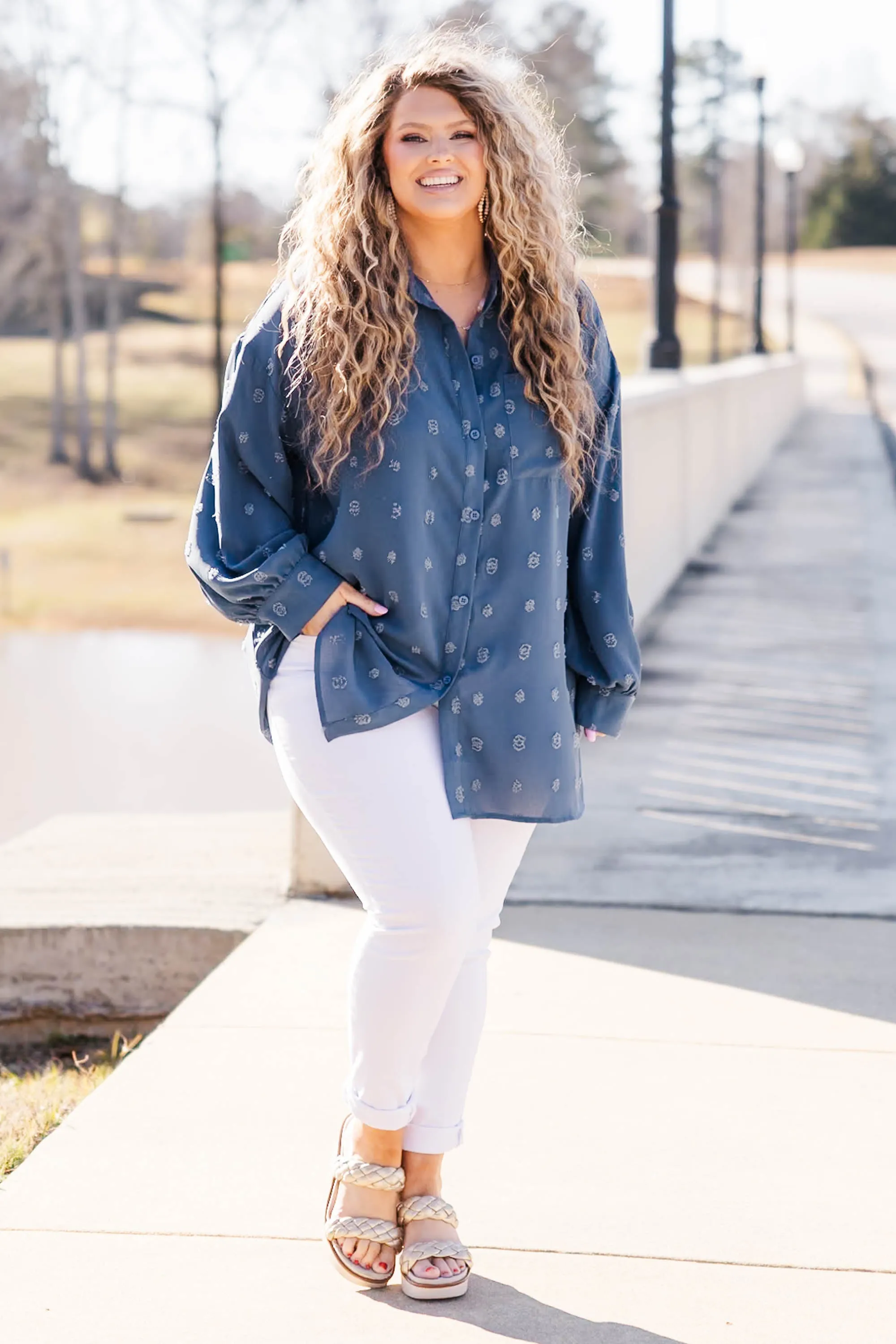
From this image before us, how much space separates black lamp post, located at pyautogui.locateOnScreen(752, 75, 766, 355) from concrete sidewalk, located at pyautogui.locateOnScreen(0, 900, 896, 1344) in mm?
28471

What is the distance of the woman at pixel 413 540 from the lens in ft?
9.27

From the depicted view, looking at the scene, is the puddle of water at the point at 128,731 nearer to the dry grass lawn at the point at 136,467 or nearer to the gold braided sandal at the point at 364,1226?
the dry grass lawn at the point at 136,467

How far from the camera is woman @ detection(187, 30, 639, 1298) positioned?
2826 mm

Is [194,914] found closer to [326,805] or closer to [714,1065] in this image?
[714,1065]

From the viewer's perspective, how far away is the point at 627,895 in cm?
526

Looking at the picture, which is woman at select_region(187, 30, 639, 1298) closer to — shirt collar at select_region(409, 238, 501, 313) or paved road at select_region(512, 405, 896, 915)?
shirt collar at select_region(409, 238, 501, 313)

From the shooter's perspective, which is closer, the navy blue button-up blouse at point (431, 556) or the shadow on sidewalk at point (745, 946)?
the navy blue button-up blouse at point (431, 556)

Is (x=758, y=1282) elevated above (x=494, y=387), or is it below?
below

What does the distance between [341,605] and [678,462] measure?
9.74 meters

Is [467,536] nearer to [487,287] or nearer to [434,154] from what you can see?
[487,287]

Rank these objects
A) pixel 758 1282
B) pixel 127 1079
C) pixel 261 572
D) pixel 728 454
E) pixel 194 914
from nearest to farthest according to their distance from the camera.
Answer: pixel 261 572 < pixel 758 1282 < pixel 127 1079 < pixel 194 914 < pixel 728 454

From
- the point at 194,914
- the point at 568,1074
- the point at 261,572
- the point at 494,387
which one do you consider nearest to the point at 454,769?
the point at 261,572

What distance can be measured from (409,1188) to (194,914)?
222 cm

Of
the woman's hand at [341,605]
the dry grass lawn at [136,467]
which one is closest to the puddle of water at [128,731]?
the dry grass lawn at [136,467]
